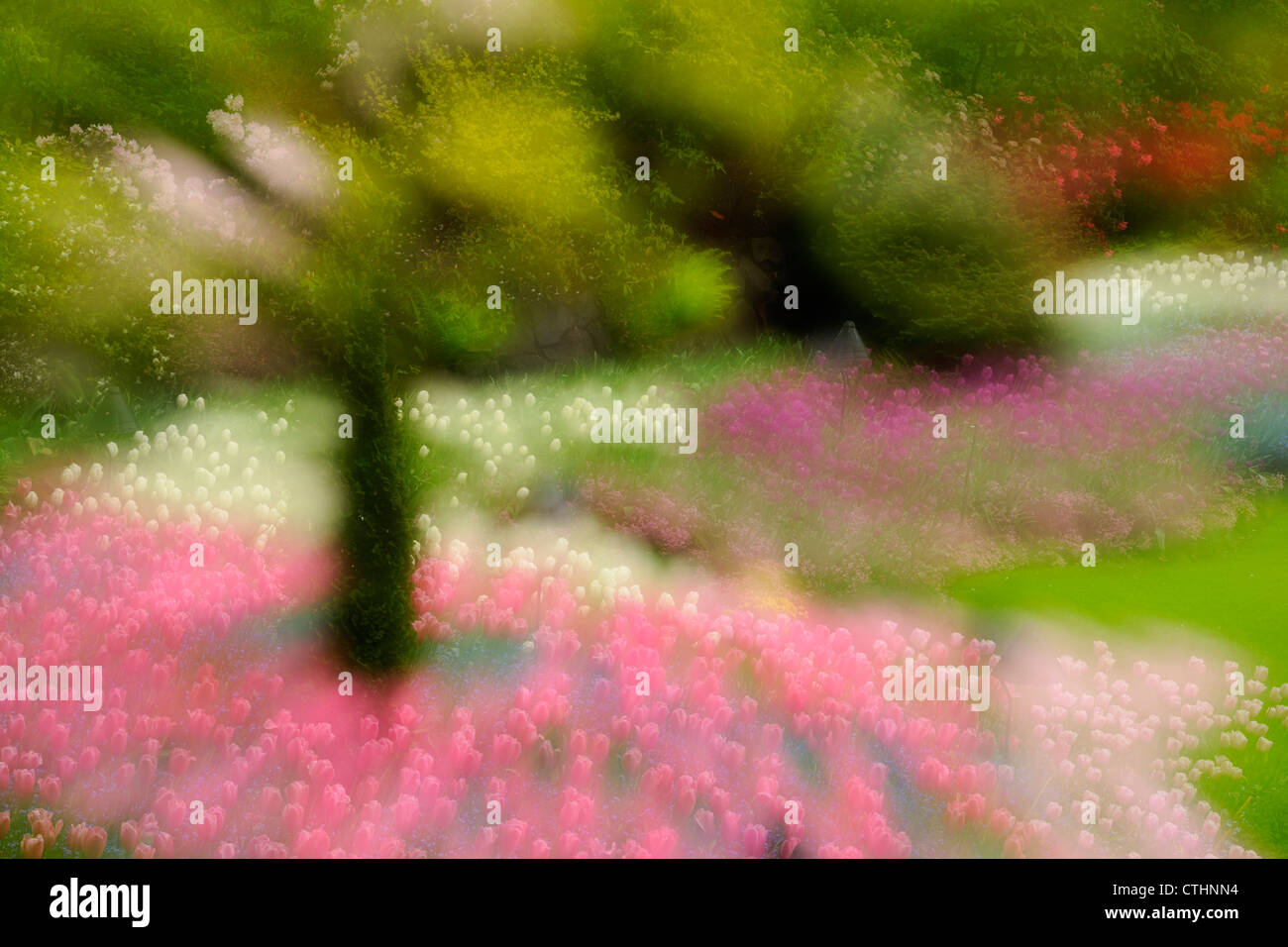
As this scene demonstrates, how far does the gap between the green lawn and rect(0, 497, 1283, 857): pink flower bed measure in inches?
32.3

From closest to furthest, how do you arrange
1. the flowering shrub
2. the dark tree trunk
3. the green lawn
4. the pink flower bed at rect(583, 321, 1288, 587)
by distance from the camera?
the dark tree trunk
the green lawn
the pink flower bed at rect(583, 321, 1288, 587)
the flowering shrub

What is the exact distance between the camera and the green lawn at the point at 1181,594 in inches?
308

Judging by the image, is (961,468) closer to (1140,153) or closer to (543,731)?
(543,731)

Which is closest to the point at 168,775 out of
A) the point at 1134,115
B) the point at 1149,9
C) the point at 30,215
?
Answer: the point at 30,215

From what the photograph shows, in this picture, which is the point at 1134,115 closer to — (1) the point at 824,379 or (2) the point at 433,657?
(1) the point at 824,379

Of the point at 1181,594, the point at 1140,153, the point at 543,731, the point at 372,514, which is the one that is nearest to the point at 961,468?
the point at 1181,594

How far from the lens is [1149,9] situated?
55.0ft

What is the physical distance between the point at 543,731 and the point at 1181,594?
527 centimetres

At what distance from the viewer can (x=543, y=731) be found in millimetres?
5730

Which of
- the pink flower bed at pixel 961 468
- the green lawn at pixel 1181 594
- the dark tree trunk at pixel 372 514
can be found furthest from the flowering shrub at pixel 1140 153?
the dark tree trunk at pixel 372 514

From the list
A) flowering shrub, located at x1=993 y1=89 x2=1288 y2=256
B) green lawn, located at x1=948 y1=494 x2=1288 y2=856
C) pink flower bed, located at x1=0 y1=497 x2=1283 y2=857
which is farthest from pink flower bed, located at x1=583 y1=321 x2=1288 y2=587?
flowering shrub, located at x1=993 y1=89 x2=1288 y2=256

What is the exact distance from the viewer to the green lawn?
25.7 ft

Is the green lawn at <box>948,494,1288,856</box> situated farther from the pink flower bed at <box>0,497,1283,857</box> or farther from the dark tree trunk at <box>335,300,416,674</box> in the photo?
the dark tree trunk at <box>335,300,416,674</box>

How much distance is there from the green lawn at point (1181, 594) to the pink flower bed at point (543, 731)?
32.3 inches
